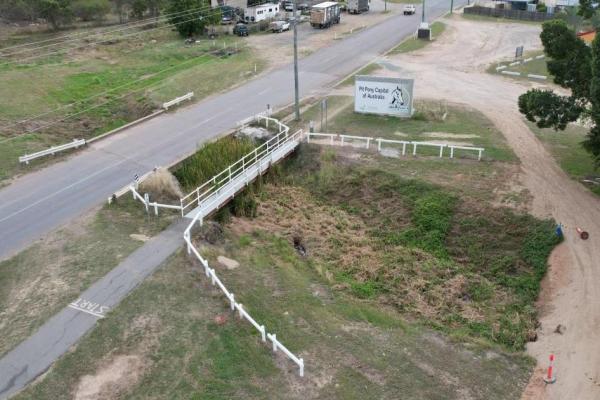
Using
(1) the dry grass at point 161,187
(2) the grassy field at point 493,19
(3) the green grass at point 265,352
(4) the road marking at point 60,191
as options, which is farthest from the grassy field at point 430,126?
(2) the grassy field at point 493,19

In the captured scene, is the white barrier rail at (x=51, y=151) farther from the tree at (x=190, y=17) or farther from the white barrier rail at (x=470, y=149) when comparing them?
the tree at (x=190, y=17)

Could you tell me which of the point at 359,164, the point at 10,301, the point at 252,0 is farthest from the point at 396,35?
the point at 10,301

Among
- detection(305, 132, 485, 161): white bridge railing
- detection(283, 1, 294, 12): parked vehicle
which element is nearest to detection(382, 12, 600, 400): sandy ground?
detection(305, 132, 485, 161): white bridge railing

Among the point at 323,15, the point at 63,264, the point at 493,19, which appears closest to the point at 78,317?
the point at 63,264

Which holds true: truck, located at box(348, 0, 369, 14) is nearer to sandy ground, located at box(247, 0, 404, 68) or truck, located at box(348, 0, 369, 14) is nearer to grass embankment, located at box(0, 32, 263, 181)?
sandy ground, located at box(247, 0, 404, 68)

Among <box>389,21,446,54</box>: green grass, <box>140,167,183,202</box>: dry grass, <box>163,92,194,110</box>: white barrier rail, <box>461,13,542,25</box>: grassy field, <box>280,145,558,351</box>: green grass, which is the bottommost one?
<box>280,145,558,351</box>: green grass

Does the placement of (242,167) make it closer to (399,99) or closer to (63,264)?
(63,264)
